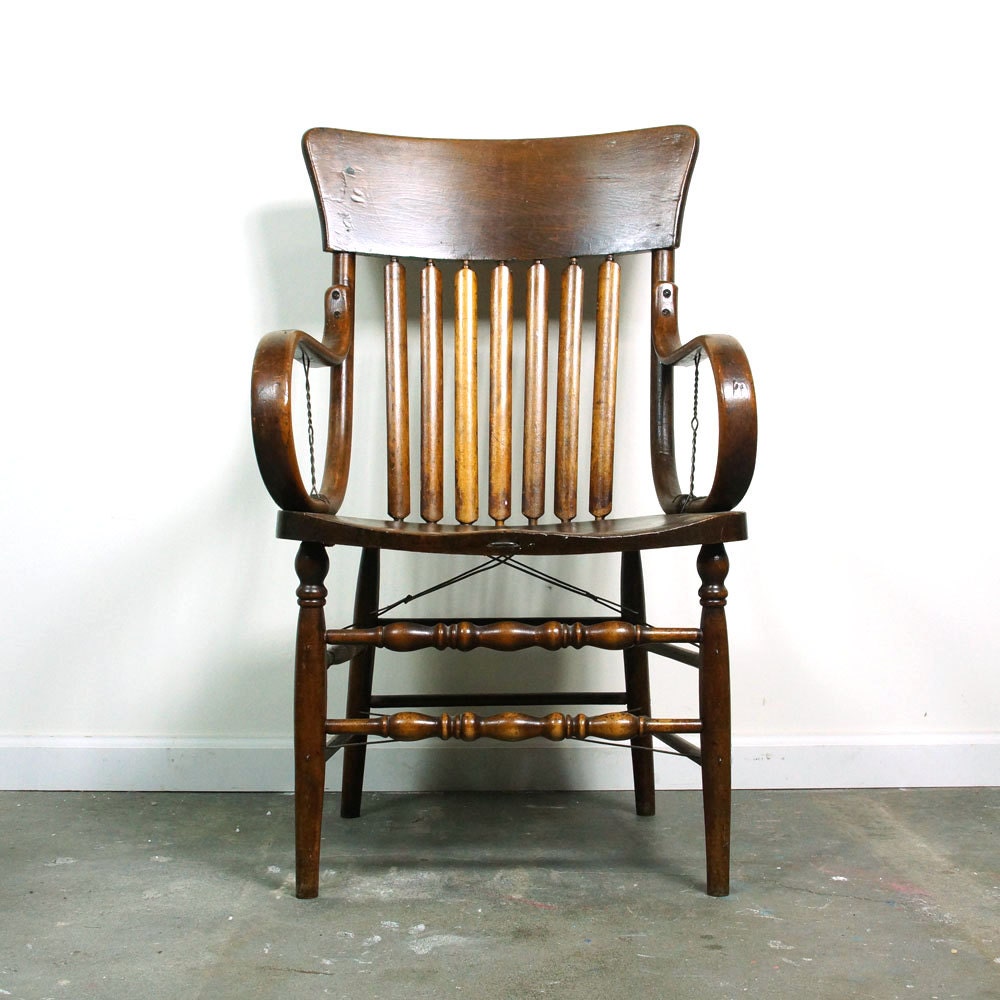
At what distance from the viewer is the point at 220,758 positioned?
1516mm

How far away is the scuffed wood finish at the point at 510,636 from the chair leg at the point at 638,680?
0.84 feet

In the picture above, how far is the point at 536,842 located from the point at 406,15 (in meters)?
1.27

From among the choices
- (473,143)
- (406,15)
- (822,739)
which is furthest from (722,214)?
(822,739)

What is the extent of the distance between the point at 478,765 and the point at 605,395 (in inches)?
24.5

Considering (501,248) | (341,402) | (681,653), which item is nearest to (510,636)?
(681,653)

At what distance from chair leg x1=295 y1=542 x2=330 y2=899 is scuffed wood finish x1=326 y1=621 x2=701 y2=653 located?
3cm

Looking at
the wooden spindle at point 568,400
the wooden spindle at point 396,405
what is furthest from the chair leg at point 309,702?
the wooden spindle at point 568,400

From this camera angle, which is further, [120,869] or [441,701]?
[441,701]

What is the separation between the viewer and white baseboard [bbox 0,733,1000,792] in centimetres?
151

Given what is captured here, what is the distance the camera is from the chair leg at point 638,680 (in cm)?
136

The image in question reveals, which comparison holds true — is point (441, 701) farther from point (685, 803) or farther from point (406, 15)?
point (406, 15)

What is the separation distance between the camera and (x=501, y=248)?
1.39 metres

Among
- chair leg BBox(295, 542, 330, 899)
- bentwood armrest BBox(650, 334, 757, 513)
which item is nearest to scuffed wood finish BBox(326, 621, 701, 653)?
chair leg BBox(295, 542, 330, 899)

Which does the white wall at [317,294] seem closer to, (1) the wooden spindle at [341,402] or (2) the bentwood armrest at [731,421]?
(1) the wooden spindle at [341,402]
